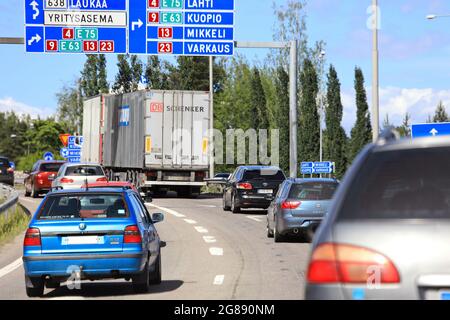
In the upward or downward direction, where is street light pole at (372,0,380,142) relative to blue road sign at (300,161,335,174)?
upward

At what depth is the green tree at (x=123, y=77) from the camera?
9931 centimetres

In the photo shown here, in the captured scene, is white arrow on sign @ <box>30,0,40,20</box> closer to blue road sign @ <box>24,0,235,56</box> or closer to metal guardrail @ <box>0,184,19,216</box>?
blue road sign @ <box>24,0,235,56</box>

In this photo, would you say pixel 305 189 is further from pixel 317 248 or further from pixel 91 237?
pixel 317 248

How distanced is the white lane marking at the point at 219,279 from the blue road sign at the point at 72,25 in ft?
72.0

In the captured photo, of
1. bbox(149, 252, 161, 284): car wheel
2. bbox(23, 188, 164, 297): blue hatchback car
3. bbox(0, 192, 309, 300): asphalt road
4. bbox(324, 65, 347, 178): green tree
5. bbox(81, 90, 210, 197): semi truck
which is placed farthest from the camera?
bbox(324, 65, 347, 178): green tree

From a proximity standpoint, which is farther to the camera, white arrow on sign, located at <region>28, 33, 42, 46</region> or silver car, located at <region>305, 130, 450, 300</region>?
white arrow on sign, located at <region>28, 33, 42, 46</region>

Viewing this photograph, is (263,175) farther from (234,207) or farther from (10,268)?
(10,268)

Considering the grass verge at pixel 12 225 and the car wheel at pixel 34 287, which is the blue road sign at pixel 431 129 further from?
the car wheel at pixel 34 287

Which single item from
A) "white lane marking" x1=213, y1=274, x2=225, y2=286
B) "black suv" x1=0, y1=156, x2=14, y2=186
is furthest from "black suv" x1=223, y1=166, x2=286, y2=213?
"black suv" x1=0, y1=156, x2=14, y2=186

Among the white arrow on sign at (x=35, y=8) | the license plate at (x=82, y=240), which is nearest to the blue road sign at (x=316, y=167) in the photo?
the white arrow on sign at (x=35, y=8)

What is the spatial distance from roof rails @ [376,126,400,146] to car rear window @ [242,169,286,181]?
1097 inches

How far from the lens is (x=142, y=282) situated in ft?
41.2

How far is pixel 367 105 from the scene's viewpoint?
8375 cm

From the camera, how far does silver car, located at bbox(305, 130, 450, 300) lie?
485 centimetres
